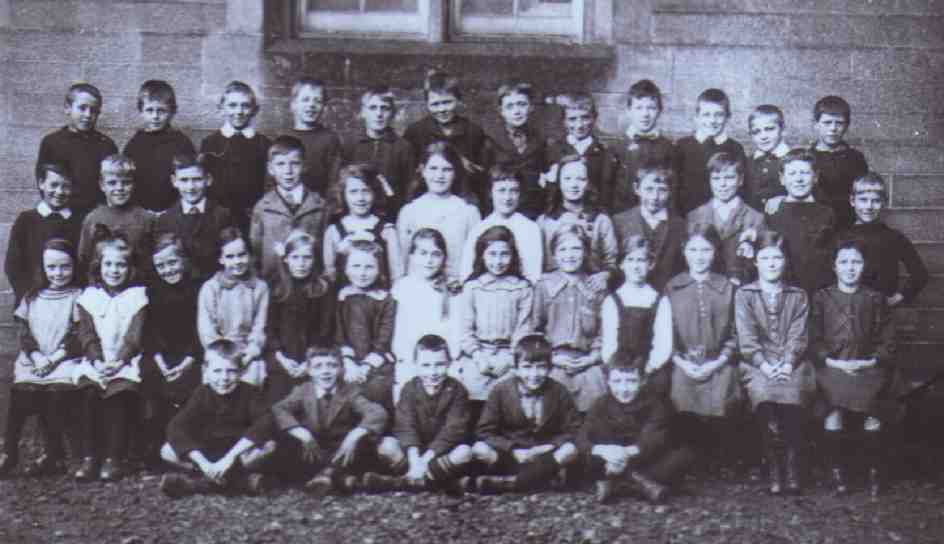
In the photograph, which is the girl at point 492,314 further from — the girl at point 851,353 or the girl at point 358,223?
the girl at point 851,353

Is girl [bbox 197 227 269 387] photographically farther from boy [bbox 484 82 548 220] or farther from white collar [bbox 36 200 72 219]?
boy [bbox 484 82 548 220]

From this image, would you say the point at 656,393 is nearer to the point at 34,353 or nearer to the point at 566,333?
the point at 566,333

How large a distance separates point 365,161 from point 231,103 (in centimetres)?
66

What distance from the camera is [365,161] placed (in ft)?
17.1

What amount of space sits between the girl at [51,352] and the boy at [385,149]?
1.33 m

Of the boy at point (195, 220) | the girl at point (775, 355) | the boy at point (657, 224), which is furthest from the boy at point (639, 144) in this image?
the boy at point (195, 220)

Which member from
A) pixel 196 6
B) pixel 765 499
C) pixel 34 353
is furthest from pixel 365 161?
pixel 765 499

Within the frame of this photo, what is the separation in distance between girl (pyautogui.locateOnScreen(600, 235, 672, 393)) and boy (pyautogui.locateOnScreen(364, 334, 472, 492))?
683 millimetres

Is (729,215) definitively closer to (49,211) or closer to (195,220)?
(195,220)

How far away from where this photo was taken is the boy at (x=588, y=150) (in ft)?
17.1

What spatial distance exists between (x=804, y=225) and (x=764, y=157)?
0.39 m

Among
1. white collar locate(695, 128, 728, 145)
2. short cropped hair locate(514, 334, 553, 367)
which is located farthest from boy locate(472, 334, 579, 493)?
white collar locate(695, 128, 728, 145)

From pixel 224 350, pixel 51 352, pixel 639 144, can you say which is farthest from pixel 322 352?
pixel 639 144

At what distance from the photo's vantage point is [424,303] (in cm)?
489
